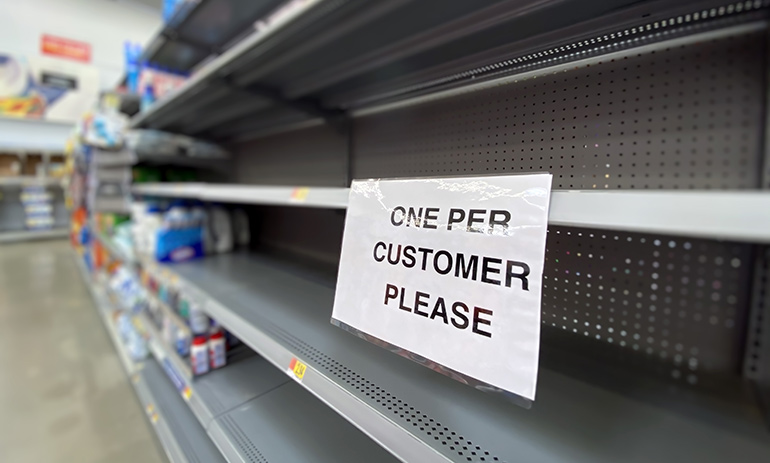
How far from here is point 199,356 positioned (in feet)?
3.86

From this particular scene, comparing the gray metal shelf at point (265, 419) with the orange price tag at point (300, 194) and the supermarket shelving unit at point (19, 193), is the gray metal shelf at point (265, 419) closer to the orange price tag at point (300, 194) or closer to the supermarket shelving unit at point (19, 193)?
the orange price tag at point (300, 194)

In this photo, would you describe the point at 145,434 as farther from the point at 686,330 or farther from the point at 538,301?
the point at 686,330

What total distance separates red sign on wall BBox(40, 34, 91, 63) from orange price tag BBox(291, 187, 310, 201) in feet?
26.9

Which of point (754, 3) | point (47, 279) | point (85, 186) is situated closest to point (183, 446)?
point (754, 3)

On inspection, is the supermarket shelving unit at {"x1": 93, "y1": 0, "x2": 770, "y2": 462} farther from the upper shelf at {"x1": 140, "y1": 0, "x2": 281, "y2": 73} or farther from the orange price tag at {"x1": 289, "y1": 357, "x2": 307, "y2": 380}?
the upper shelf at {"x1": 140, "y1": 0, "x2": 281, "y2": 73}

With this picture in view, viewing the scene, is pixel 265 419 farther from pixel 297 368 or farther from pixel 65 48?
pixel 65 48

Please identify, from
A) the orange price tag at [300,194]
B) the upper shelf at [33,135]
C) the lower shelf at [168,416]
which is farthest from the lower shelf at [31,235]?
the orange price tag at [300,194]

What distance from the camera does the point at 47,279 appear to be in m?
3.50

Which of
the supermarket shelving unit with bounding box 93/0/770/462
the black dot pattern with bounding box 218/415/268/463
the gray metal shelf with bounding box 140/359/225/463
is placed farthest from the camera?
the gray metal shelf with bounding box 140/359/225/463

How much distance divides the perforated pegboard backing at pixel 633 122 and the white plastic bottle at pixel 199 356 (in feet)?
3.73

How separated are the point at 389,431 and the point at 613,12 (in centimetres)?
87

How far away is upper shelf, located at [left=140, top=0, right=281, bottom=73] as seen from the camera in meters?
1.46

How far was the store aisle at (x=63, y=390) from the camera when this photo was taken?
1.29 metres

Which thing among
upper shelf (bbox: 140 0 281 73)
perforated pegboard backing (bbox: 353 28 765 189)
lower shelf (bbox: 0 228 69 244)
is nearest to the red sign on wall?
lower shelf (bbox: 0 228 69 244)
